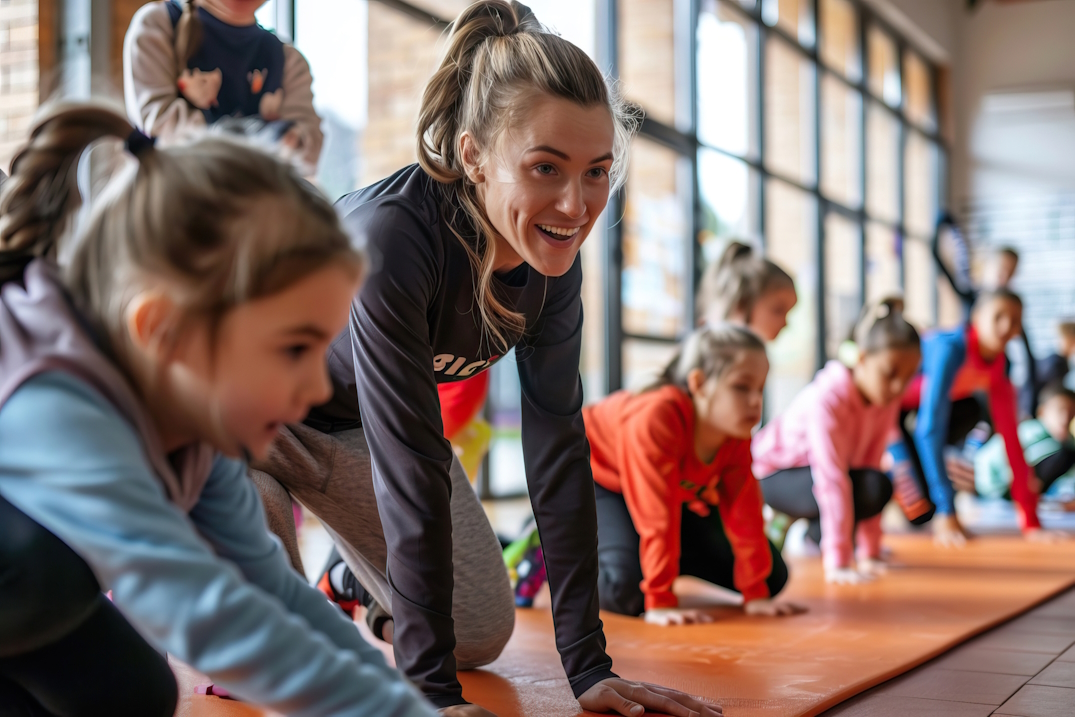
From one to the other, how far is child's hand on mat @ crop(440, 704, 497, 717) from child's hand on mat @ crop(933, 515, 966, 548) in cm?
273

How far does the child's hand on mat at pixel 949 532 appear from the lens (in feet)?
11.6

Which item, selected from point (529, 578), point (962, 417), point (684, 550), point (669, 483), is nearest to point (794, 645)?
point (669, 483)

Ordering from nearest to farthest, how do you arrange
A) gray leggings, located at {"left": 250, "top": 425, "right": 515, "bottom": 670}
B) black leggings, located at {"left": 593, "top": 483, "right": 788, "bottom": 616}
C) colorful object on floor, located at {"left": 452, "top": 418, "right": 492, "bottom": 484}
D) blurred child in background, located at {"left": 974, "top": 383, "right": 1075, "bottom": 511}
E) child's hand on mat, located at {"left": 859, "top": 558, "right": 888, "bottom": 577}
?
1. gray leggings, located at {"left": 250, "top": 425, "right": 515, "bottom": 670}
2. black leggings, located at {"left": 593, "top": 483, "right": 788, "bottom": 616}
3. colorful object on floor, located at {"left": 452, "top": 418, "right": 492, "bottom": 484}
4. child's hand on mat, located at {"left": 859, "top": 558, "right": 888, "bottom": 577}
5. blurred child in background, located at {"left": 974, "top": 383, "right": 1075, "bottom": 511}

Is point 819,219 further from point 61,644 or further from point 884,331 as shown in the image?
point 61,644

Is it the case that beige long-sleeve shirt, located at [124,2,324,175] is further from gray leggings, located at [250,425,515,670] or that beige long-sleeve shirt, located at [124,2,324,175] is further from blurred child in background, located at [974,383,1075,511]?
blurred child in background, located at [974,383,1075,511]

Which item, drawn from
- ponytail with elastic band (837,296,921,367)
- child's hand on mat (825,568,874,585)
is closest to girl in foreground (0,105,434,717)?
child's hand on mat (825,568,874,585)

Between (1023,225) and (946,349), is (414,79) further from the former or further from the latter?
(1023,225)

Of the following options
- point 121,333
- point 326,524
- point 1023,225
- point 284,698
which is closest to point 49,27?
point 326,524

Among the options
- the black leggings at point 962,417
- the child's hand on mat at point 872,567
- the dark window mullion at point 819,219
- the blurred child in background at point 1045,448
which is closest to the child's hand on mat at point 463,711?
the child's hand on mat at point 872,567

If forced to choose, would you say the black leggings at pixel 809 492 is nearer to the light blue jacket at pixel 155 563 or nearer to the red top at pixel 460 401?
the red top at pixel 460 401

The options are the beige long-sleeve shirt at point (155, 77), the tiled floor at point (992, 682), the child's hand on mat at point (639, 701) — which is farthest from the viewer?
the beige long-sleeve shirt at point (155, 77)

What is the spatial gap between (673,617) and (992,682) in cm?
68

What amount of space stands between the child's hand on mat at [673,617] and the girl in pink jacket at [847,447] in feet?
2.25

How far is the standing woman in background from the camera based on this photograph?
4.17ft
